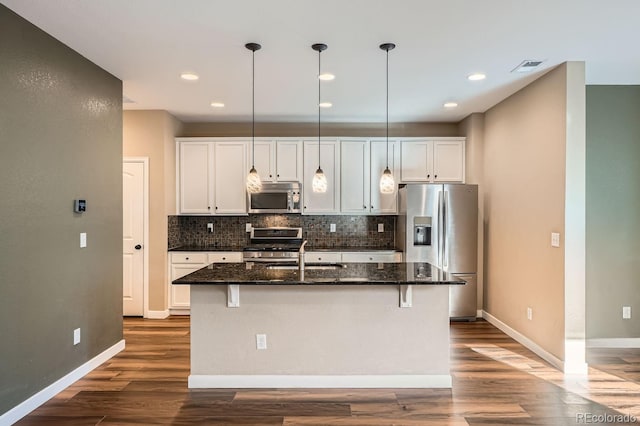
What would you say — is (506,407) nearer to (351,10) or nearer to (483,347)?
(483,347)

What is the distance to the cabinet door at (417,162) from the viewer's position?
567cm

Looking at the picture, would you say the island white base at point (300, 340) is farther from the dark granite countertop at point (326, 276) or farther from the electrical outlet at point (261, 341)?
the dark granite countertop at point (326, 276)

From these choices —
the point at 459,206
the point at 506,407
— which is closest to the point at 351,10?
the point at 506,407

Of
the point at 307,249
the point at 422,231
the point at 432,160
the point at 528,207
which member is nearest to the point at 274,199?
the point at 307,249

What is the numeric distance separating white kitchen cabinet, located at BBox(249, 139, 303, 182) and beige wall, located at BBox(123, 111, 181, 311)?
1237 mm

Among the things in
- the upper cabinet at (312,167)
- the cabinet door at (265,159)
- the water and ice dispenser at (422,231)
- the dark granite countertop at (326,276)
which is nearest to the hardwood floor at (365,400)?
the dark granite countertop at (326,276)

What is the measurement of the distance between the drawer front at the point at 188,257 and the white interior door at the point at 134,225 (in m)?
0.39

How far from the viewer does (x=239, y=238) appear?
19.6 feet

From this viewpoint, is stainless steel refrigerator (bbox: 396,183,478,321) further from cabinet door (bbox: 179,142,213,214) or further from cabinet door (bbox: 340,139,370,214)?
cabinet door (bbox: 179,142,213,214)

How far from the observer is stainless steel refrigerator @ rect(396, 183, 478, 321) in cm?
515

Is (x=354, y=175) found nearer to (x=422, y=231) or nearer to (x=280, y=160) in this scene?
(x=280, y=160)

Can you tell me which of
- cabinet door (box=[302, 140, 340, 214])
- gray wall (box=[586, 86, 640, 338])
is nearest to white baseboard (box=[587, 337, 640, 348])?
gray wall (box=[586, 86, 640, 338])

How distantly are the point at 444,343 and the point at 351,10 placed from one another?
8.11 ft

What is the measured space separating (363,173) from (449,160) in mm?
1185
